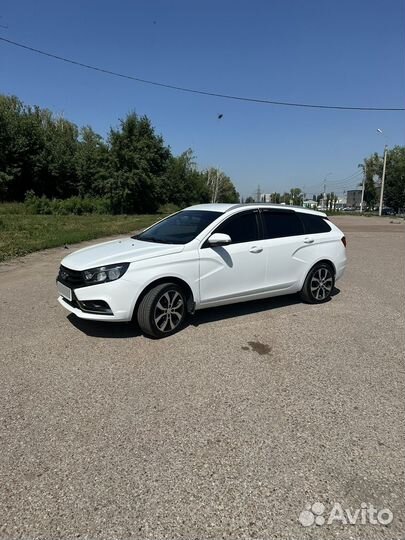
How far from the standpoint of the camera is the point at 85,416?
3268 millimetres

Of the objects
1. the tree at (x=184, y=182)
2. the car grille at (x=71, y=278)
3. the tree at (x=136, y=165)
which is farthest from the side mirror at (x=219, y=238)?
the tree at (x=184, y=182)

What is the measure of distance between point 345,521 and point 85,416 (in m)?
2.00

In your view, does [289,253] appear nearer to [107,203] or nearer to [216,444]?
[216,444]

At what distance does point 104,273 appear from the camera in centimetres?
474

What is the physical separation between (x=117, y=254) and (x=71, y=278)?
63 cm

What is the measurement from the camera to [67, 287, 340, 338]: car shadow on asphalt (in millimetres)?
5164

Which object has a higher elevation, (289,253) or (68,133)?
(68,133)

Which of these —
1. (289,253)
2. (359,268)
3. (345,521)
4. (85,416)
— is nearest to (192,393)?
(85,416)

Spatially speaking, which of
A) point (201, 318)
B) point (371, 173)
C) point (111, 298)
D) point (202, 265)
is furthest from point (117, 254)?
point (371, 173)

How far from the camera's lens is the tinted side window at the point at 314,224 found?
261 inches

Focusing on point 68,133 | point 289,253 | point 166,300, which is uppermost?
point 68,133

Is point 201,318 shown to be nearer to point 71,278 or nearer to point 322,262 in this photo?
point 71,278

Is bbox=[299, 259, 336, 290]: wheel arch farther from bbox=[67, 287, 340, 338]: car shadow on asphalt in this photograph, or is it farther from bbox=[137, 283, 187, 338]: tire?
bbox=[137, 283, 187, 338]: tire

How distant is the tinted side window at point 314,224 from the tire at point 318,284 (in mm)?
575
